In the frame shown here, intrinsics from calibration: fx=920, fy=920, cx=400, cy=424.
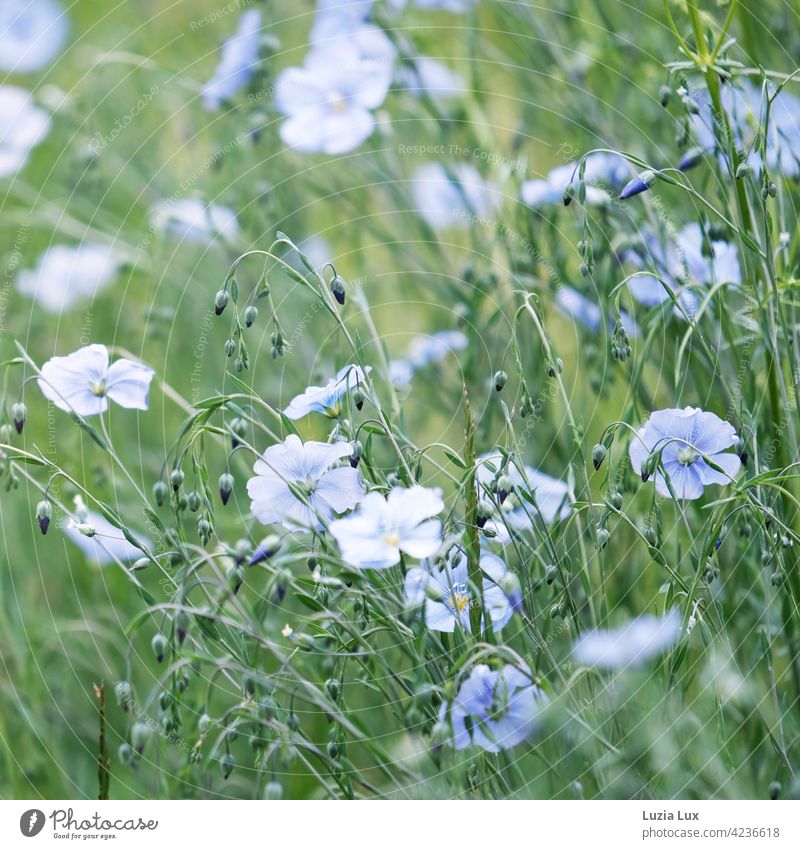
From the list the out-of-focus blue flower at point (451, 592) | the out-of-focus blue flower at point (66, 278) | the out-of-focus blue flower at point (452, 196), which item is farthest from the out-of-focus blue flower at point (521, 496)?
the out-of-focus blue flower at point (66, 278)

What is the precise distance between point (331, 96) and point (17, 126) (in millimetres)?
546

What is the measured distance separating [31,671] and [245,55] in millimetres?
825

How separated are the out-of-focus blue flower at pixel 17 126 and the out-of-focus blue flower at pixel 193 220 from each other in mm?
204

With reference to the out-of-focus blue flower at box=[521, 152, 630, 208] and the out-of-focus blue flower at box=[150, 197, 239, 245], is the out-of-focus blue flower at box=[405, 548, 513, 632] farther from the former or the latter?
the out-of-focus blue flower at box=[150, 197, 239, 245]

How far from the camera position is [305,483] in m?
0.78

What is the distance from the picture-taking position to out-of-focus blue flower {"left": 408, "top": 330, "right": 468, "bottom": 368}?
116cm

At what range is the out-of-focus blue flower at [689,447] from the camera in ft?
2.66

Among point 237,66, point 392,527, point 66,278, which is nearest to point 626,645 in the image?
point 392,527

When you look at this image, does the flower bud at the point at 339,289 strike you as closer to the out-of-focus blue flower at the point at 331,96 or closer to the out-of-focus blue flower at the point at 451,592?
the out-of-focus blue flower at the point at 451,592

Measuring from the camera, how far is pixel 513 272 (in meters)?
1.13

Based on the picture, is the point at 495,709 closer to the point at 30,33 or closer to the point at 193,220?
the point at 193,220

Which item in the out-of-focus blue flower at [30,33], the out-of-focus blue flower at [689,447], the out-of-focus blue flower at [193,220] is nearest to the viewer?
the out-of-focus blue flower at [689,447]

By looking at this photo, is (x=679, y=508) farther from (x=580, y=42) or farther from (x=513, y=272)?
(x=580, y=42)

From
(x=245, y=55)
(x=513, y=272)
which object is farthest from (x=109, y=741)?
(x=245, y=55)
